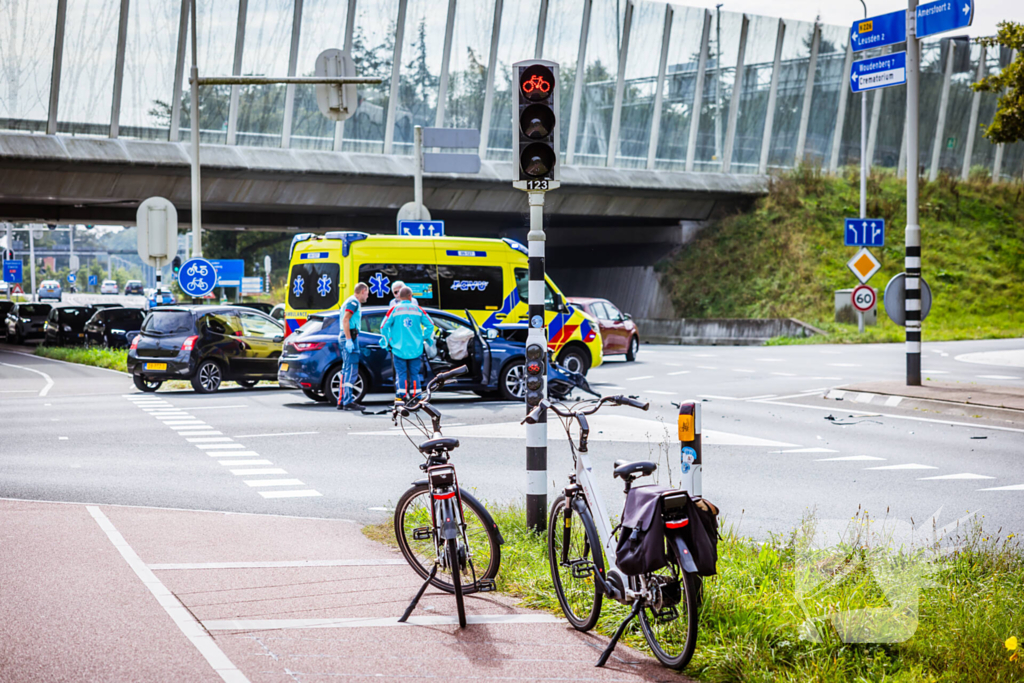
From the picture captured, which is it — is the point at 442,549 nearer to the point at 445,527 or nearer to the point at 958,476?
the point at 445,527

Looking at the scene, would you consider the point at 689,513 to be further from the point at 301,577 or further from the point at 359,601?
the point at 301,577

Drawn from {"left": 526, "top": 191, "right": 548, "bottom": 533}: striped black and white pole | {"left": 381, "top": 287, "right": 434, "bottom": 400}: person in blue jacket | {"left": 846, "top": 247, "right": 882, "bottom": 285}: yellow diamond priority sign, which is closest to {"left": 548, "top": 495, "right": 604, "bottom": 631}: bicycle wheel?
{"left": 526, "top": 191, "right": 548, "bottom": 533}: striped black and white pole

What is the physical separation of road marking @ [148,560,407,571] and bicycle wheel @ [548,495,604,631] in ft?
5.18

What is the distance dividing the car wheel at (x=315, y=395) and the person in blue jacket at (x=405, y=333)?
1.96 m

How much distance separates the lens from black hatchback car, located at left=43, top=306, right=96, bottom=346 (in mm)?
36853

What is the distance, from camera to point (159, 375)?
65.2 feet

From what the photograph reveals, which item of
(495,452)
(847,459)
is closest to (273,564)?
(495,452)

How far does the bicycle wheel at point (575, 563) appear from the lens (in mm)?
5332

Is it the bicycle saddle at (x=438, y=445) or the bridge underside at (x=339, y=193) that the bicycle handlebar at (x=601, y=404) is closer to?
the bicycle saddle at (x=438, y=445)

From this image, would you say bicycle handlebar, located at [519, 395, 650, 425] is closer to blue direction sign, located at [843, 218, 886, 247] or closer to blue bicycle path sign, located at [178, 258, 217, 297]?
blue bicycle path sign, located at [178, 258, 217, 297]

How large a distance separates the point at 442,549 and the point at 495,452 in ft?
20.4

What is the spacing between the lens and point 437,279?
21.2m

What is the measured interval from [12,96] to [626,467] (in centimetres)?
2795

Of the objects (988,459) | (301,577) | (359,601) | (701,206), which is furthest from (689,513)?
(701,206)
